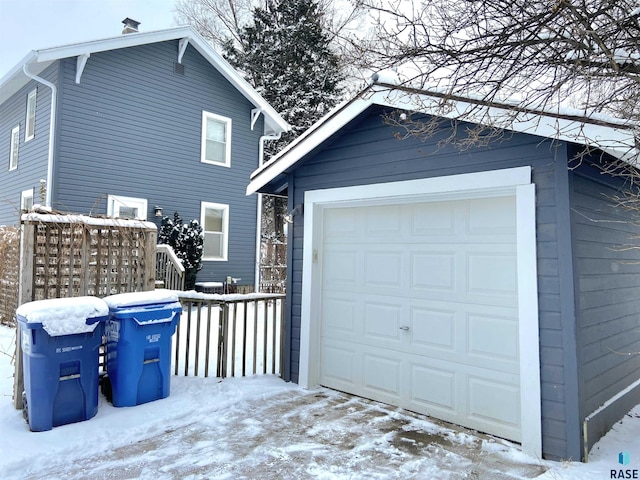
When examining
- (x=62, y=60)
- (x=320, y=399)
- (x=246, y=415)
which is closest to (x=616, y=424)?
(x=320, y=399)

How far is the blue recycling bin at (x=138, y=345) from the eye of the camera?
4047mm

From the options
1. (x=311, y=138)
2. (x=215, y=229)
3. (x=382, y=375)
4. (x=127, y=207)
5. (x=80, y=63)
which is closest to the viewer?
(x=382, y=375)

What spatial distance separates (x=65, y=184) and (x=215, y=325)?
172 inches

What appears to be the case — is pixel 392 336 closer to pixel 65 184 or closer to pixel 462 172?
pixel 462 172

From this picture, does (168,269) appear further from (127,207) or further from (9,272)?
(9,272)

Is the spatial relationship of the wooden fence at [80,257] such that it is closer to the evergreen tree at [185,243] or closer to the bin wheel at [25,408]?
the bin wheel at [25,408]

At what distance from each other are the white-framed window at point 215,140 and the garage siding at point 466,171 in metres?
6.87

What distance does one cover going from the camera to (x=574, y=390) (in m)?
3.21

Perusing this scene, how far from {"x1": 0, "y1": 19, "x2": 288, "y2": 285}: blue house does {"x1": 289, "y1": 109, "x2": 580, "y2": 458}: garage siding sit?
5549 millimetres

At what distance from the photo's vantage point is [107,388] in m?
4.29

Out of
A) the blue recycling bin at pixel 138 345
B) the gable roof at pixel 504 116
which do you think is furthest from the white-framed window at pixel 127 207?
the gable roof at pixel 504 116

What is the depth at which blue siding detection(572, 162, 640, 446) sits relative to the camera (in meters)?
3.42

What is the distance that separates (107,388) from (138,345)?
0.65m

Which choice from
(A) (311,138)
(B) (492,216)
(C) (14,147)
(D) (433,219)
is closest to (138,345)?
(A) (311,138)
